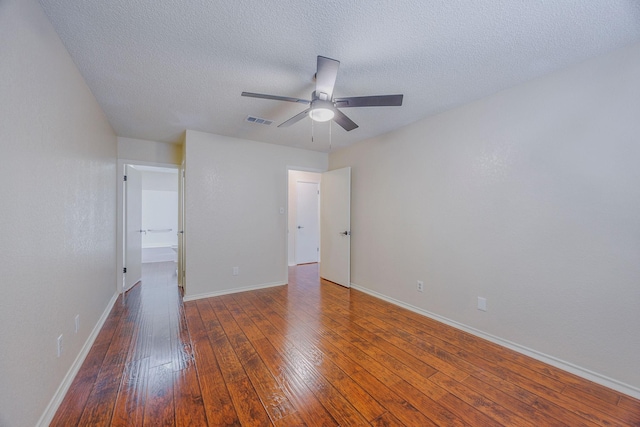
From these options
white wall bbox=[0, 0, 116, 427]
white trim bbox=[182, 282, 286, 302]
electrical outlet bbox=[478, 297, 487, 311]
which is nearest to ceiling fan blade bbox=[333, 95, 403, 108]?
white wall bbox=[0, 0, 116, 427]

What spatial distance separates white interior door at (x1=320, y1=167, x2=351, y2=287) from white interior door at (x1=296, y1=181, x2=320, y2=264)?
4.69 ft

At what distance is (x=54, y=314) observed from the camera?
5.15ft

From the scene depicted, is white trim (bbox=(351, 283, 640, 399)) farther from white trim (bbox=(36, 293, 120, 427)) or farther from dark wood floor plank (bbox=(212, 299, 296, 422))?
white trim (bbox=(36, 293, 120, 427))

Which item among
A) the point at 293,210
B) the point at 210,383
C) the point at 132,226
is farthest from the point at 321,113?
the point at 293,210

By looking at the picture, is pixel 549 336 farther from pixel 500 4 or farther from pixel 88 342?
pixel 88 342

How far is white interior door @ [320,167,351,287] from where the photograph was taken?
4191mm

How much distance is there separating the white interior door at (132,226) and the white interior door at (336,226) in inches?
124

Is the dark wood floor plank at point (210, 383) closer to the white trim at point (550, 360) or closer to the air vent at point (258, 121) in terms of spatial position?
the white trim at point (550, 360)

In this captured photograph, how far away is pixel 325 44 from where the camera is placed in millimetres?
1729

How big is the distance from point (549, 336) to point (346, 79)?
2721 mm

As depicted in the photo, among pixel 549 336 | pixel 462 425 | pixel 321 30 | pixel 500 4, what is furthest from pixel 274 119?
pixel 549 336

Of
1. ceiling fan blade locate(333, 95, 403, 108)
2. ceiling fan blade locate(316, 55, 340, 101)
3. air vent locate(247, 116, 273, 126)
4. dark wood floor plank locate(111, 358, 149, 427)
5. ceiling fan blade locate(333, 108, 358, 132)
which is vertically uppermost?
air vent locate(247, 116, 273, 126)

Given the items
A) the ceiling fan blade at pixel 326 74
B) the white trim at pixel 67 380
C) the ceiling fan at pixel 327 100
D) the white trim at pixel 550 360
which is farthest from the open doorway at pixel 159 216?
the white trim at pixel 550 360

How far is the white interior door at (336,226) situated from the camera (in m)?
4.19
